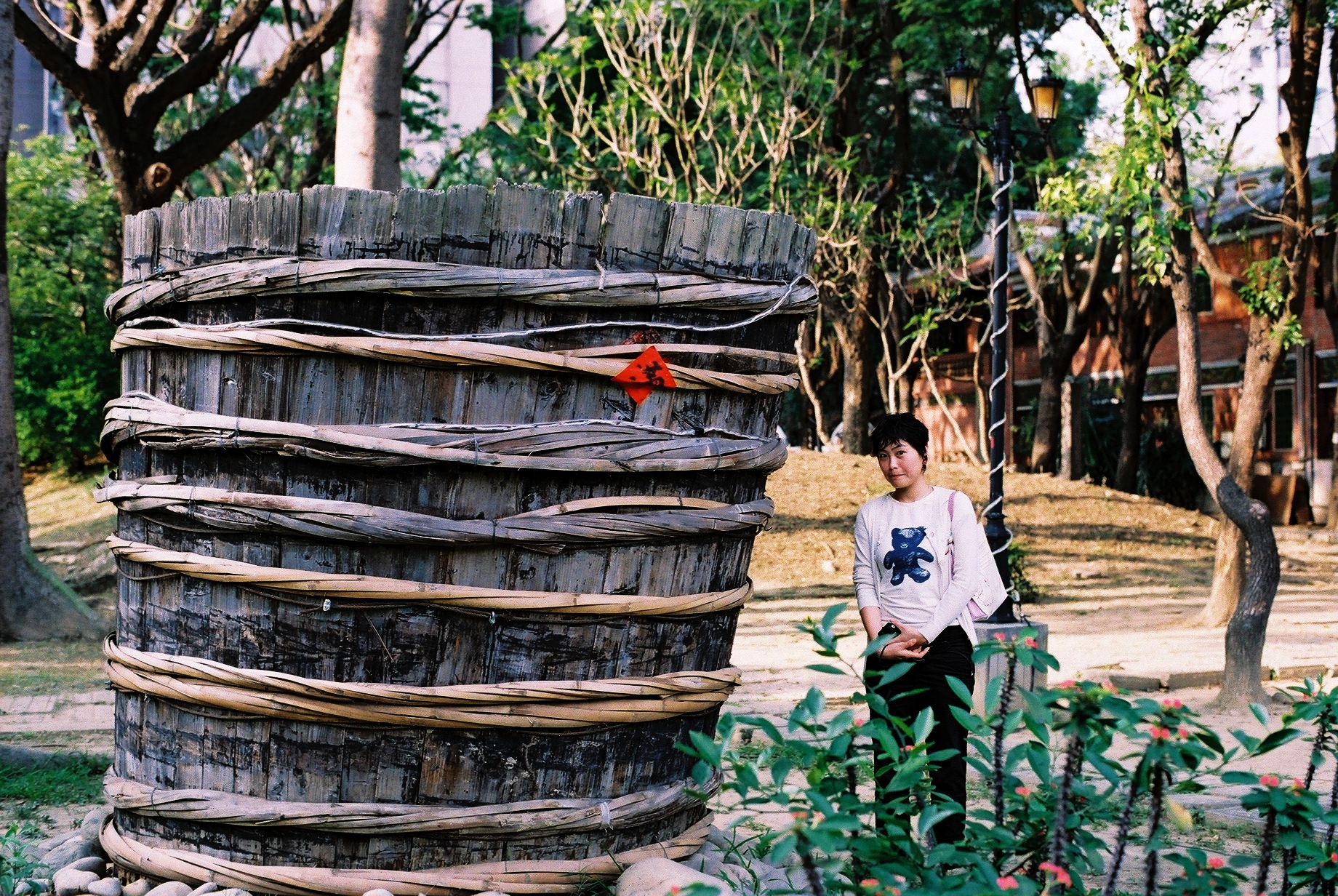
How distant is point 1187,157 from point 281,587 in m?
9.19

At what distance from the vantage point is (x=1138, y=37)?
946cm

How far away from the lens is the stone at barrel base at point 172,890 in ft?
11.3

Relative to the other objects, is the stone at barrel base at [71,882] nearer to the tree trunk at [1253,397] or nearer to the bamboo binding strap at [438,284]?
the bamboo binding strap at [438,284]

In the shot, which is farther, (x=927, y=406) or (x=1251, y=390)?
(x=927, y=406)

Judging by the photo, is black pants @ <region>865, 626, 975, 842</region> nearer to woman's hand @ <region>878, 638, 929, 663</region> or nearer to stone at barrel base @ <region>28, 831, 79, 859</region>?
woman's hand @ <region>878, 638, 929, 663</region>

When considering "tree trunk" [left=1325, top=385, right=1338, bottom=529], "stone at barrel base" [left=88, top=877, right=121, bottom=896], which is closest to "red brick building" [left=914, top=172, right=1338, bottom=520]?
"tree trunk" [left=1325, top=385, right=1338, bottom=529]

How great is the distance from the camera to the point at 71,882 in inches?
143

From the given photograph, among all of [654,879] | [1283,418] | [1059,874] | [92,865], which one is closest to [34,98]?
[1283,418]

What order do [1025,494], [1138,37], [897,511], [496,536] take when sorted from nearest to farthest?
1. [496,536]
2. [897,511]
3. [1138,37]
4. [1025,494]

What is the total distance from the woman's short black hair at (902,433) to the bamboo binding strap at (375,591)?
1078 mm

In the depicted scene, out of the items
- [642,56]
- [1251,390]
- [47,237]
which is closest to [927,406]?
[642,56]

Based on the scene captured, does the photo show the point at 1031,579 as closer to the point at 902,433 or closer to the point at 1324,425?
the point at 1324,425

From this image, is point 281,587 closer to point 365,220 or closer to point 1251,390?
point 365,220

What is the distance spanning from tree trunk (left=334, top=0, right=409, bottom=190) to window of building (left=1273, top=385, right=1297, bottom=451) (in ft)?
66.2
